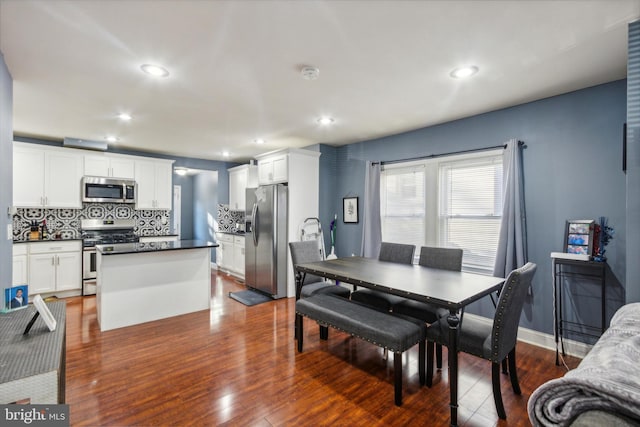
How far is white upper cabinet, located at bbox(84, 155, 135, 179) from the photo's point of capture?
5.05m

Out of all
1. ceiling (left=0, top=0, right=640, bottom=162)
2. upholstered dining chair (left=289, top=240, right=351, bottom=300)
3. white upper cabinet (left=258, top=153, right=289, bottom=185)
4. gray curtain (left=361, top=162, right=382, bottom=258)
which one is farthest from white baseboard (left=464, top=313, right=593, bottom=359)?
white upper cabinet (left=258, top=153, right=289, bottom=185)

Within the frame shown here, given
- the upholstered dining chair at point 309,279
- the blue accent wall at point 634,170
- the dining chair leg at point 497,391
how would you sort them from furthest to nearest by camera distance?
the upholstered dining chair at point 309,279 < the dining chair leg at point 497,391 < the blue accent wall at point 634,170

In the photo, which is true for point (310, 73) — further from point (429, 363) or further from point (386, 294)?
point (429, 363)

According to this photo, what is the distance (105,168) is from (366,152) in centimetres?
453

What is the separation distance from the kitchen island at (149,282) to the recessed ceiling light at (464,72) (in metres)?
3.52

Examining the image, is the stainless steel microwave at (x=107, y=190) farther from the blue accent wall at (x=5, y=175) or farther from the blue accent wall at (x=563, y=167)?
the blue accent wall at (x=563, y=167)

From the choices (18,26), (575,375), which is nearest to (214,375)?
(575,375)

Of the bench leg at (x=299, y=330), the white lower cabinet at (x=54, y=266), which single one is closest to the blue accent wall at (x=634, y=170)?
the bench leg at (x=299, y=330)

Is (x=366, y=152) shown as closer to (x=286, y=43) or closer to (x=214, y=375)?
(x=286, y=43)

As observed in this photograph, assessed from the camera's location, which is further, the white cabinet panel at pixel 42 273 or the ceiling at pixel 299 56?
the white cabinet panel at pixel 42 273

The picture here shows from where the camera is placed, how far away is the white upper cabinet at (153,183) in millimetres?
5559

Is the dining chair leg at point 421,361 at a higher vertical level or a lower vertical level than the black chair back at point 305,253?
lower

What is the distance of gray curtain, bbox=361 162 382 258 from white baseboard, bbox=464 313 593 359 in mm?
2081

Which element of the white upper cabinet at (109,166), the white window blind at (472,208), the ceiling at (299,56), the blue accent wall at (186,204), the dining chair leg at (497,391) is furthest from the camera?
the blue accent wall at (186,204)
